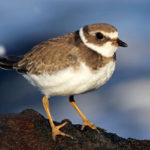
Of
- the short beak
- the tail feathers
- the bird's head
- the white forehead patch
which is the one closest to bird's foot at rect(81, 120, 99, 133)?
the bird's head

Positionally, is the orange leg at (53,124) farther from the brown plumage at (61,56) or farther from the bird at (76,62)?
the brown plumage at (61,56)

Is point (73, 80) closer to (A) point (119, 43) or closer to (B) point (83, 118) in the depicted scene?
(A) point (119, 43)

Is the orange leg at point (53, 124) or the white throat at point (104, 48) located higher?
the white throat at point (104, 48)

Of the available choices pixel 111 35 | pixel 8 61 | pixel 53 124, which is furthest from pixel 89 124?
pixel 8 61

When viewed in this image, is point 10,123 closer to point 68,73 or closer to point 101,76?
point 68,73

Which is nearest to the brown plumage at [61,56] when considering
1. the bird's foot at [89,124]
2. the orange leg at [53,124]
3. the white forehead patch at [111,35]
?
the white forehead patch at [111,35]

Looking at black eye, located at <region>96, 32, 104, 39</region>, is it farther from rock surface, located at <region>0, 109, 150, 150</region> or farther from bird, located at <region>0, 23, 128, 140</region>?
rock surface, located at <region>0, 109, 150, 150</region>
